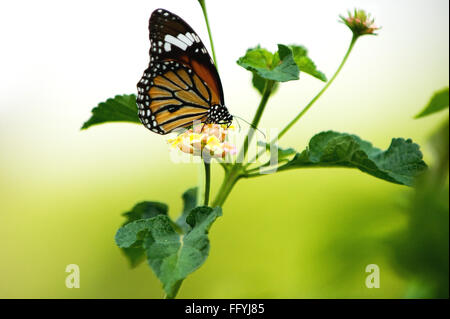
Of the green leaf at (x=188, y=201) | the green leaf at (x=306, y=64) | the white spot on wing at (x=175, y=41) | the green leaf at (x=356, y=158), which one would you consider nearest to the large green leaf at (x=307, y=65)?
the green leaf at (x=306, y=64)

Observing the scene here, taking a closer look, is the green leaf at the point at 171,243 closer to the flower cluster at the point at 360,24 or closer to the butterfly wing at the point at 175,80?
the butterfly wing at the point at 175,80

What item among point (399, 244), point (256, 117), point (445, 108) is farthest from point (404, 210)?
point (256, 117)

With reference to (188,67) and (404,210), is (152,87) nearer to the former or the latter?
(188,67)

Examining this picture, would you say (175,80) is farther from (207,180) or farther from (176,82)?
(207,180)

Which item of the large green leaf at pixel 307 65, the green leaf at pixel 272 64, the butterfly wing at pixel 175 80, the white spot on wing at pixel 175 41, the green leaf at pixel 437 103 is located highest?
the white spot on wing at pixel 175 41

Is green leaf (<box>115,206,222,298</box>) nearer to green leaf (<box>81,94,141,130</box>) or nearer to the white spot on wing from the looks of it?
green leaf (<box>81,94,141,130</box>)

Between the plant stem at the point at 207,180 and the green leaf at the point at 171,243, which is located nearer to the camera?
the green leaf at the point at 171,243

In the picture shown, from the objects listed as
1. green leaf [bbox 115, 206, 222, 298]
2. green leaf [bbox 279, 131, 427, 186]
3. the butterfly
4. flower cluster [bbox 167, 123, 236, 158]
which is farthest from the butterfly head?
green leaf [bbox 115, 206, 222, 298]
